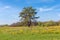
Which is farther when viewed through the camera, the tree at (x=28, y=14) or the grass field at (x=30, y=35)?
the tree at (x=28, y=14)

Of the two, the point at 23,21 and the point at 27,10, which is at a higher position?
the point at 27,10

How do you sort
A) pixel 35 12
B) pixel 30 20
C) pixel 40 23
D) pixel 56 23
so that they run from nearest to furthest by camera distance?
1. pixel 40 23
2. pixel 56 23
3. pixel 30 20
4. pixel 35 12

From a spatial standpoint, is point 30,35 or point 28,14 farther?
point 28,14

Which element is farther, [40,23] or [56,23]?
[56,23]

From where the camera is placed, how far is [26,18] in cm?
4988

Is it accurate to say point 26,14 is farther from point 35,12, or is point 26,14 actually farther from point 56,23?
point 56,23

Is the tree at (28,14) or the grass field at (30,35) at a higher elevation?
the tree at (28,14)

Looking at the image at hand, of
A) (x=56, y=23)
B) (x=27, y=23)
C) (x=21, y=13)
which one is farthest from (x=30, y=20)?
(x=56, y=23)

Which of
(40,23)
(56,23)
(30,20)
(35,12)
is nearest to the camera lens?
(40,23)

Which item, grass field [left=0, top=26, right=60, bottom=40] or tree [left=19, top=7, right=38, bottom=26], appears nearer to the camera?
grass field [left=0, top=26, right=60, bottom=40]

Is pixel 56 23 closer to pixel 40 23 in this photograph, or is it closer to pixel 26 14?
pixel 40 23

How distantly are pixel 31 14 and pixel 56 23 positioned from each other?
9.95 m

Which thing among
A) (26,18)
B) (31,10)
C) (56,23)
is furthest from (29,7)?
(56,23)

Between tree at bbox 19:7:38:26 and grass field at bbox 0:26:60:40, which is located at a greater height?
tree at bbox 19:7:38:26
